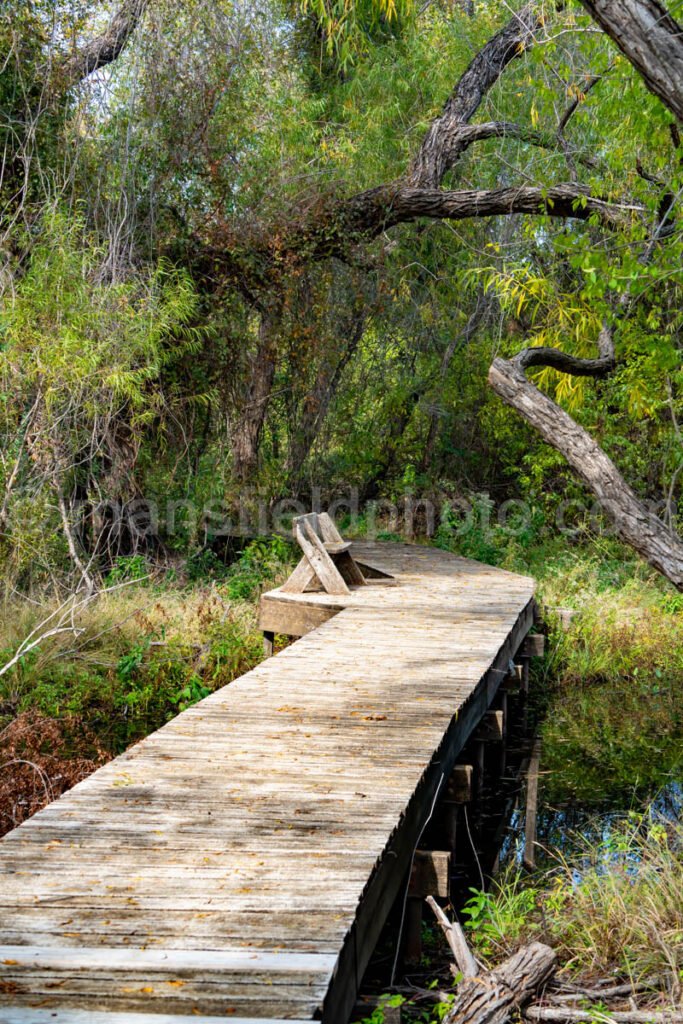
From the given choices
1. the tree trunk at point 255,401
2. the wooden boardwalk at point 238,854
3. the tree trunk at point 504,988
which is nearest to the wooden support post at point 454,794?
the wooden boardwalk at point 238,854

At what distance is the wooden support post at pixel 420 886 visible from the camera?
5020 millimetres

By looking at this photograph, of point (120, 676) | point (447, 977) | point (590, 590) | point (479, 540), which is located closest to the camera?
point (447, 977)

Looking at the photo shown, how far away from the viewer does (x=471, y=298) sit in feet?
52.2

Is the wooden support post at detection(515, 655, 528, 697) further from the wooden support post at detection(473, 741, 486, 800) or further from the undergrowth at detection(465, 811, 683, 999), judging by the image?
the undergrowth at detection(465, 811, 683, 999)

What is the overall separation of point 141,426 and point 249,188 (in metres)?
3.05

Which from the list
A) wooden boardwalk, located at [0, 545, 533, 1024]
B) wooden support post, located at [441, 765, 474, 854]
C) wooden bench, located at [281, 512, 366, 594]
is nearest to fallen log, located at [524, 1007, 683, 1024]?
wooden boardwalk, located at [0, 545, 533, 1024]

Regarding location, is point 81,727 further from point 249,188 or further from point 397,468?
point 397,468

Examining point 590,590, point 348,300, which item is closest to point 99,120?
point 348,300

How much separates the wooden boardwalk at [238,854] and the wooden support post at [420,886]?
30cm

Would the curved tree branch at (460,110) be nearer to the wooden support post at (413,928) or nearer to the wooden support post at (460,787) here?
the wooden support post at (460,787)

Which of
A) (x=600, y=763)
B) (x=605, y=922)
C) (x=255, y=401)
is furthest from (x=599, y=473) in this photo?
(x=255, y=401)

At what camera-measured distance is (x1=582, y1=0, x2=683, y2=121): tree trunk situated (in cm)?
418

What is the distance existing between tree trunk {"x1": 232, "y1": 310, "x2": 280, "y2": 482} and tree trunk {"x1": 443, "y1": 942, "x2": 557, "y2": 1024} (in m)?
9.86

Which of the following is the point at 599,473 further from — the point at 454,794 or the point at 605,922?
the point at 605,922
